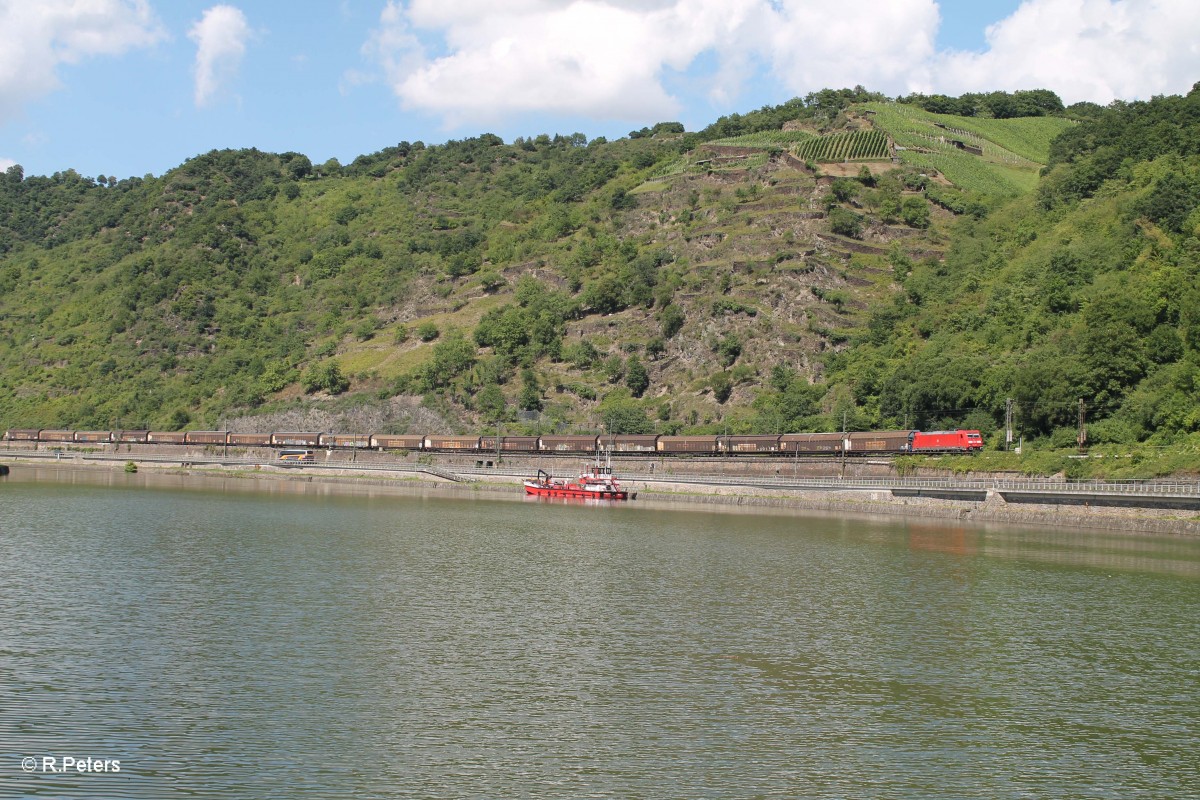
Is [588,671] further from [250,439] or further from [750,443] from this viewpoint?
[250,439]

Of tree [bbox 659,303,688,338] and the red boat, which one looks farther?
tree [bbox 659,303,688,338]

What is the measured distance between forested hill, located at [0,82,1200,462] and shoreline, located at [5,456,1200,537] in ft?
45.4

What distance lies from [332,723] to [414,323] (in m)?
136

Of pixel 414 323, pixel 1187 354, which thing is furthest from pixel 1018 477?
pixel 414 323

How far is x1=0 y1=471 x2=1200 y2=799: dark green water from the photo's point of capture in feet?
70.8

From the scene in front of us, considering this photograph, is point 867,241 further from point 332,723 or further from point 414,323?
point 332,723

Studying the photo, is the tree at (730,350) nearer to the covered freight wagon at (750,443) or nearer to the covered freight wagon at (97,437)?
the covered freight wagon at (750,443)

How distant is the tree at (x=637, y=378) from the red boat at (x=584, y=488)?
81.0 feet

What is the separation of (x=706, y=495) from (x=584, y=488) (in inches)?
444

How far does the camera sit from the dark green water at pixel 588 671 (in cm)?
2159

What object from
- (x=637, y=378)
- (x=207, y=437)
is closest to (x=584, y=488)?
(x=637, y=378)

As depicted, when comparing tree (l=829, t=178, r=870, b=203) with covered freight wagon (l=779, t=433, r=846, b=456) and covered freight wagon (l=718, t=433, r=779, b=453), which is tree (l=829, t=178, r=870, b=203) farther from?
covered freight wagon (l=779, t=433, r=846, b=456)

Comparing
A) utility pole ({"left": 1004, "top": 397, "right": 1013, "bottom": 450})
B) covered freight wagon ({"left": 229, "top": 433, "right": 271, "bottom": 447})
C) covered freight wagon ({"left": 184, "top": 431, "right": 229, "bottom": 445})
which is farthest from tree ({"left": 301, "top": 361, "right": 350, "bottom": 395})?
utility pole ({"left": 1004, "top": 397, "right": 1013, "bottom": 450})

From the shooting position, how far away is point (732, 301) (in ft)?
408
